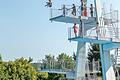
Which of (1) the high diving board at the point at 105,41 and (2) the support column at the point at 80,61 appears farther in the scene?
(2) the support column at the point at 80,61

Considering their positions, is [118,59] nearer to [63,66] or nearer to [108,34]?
[108,34]

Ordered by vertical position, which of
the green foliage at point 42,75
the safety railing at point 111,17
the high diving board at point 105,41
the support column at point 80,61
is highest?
the safety railing at point 111,17

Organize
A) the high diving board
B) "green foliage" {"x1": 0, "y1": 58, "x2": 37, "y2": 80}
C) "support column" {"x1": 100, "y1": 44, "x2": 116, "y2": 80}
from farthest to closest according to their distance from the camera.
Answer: "green foliage" {"x1": 0, "y1": 58, "x2": 37, "y2": 80} → "support column" {"x1": 100, "y1": 44, "x2": 116, "y2": 80} → the high diving board

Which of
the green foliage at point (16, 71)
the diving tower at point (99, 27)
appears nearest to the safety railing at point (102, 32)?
the diving tower at point (99, 27)

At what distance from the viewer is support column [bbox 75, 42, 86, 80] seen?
14777 millimetres

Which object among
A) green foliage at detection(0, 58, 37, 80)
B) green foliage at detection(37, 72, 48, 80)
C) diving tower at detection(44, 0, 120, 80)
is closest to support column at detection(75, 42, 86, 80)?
diving tower at detection(44, 0, 120, 80)

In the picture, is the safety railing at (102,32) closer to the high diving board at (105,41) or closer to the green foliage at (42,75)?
the high diving board at (105,41)

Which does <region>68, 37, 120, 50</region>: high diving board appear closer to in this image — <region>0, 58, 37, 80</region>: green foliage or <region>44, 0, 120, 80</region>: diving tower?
<region>44, 0, 120, 80</region>: diving tower

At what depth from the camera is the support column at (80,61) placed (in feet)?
48.5

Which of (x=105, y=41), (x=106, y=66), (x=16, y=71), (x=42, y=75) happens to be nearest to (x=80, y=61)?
(x=106, y=66)

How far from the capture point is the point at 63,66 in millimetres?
16734

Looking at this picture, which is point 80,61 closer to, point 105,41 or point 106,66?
point 106,66

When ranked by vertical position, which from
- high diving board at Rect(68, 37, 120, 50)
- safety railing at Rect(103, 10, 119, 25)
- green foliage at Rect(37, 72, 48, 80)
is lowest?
green foliage at Rect(37, 72, 48, 80)

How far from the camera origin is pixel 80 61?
1498cm
